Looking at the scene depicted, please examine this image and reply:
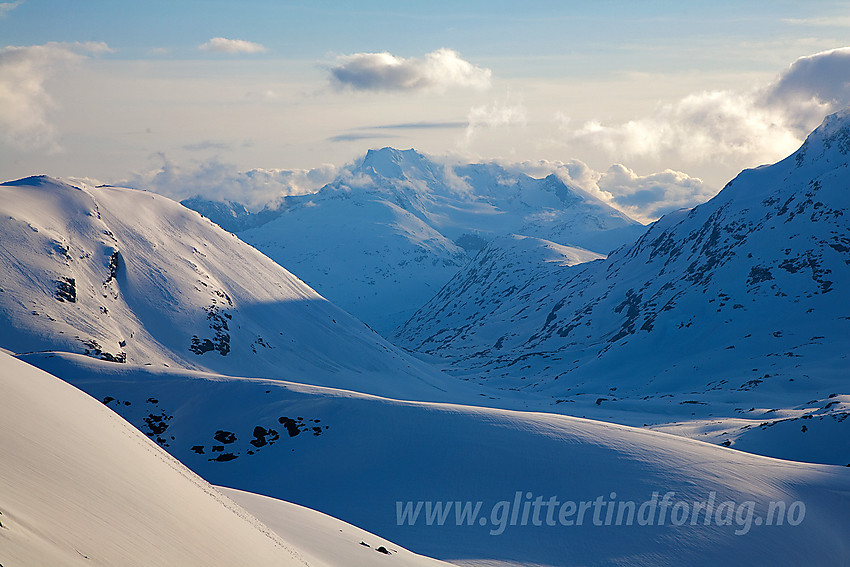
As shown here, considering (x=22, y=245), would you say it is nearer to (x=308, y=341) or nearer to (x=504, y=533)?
(x=308, y=341)

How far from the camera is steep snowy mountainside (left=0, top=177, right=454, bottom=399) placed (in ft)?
282

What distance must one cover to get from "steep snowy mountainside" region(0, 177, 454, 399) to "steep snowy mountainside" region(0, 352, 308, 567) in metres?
64.6

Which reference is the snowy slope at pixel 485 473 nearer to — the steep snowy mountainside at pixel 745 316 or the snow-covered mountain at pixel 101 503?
the snow-covered mountain at pixel 101 503

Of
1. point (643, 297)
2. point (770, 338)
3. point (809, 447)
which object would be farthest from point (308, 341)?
point (643, 297)

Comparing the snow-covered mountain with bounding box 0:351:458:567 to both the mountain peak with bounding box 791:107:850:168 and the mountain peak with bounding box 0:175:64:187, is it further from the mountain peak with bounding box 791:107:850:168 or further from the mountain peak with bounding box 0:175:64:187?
the mountain peak with bounding box 791:107:850:168

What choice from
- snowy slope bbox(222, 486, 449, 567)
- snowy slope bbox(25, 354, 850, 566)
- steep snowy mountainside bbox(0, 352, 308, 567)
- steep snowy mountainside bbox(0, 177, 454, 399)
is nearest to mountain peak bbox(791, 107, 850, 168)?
steep snowy mountainside bbox(0, 177, 454, 399)

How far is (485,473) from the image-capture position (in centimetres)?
4334

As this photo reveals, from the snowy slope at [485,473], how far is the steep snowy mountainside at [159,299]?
29428 millimetres

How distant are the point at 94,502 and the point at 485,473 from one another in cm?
3156

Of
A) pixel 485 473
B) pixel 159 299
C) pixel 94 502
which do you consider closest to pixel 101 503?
pixel 94 502

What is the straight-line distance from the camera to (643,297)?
19162 cm

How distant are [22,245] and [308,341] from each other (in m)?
49.3

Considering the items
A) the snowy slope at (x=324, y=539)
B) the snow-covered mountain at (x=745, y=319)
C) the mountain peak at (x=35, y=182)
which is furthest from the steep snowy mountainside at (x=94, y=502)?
the mountain peak at (x=35, y=182)

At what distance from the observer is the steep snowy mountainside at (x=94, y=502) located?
1253 cm
